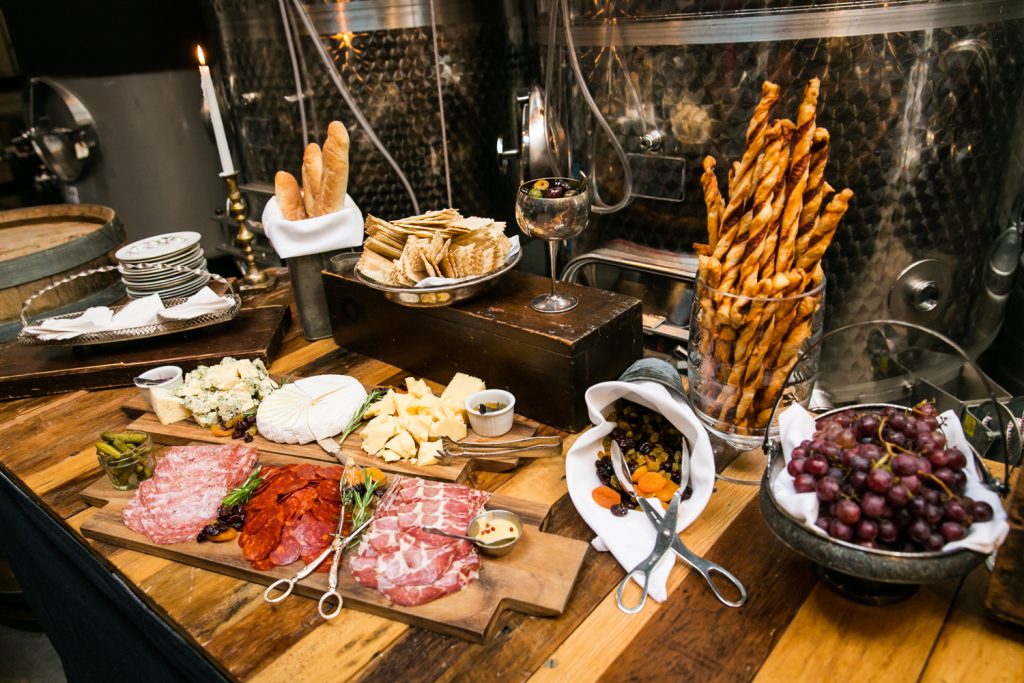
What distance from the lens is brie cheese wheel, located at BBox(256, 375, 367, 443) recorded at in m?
1.47

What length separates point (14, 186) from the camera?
389cm

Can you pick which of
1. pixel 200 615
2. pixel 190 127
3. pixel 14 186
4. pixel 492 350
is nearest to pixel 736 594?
pixel 492 350

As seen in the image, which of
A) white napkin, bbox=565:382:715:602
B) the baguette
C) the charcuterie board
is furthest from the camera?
the baguette

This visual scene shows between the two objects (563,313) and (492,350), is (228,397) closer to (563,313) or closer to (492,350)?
(492,350)

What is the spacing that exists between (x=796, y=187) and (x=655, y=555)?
663mm

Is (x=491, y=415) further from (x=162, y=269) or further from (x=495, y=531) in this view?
(x=162, y=269)

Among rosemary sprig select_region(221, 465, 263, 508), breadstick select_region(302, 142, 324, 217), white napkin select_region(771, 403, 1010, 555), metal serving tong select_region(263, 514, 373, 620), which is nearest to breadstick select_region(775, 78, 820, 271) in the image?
white napkin select_region(771, 403, 1010, 555)

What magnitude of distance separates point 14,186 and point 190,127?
5.03ft

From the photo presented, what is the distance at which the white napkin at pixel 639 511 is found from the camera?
113 cm

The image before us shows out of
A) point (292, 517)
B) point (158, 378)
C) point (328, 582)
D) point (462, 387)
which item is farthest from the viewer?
point (158, 378)

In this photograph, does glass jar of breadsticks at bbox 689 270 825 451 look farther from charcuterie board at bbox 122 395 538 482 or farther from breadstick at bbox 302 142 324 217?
breadstick at bbox 302 142 324 217

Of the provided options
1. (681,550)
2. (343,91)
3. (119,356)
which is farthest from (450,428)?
(343,91)

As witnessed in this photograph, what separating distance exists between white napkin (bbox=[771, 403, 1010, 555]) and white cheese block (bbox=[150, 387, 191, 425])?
132cm

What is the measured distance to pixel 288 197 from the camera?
1.89 m
